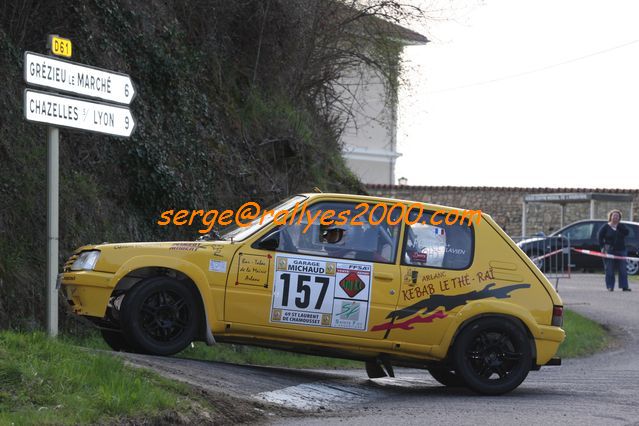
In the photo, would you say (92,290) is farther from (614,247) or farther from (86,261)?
(614,247)

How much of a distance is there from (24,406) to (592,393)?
6.04 m

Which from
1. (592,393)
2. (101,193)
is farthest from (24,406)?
(101,193)

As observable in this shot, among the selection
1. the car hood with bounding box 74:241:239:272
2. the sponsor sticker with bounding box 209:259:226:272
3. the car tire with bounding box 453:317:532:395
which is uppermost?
the car hood with bounding box 74:241:239:272

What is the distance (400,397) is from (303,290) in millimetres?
1342

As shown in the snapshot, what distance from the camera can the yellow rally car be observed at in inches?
404

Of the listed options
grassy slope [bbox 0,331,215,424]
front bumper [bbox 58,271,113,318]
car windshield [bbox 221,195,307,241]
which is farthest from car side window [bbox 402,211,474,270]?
grassy slope [bbox 0,331,215,424]

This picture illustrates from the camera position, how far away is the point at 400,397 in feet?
34.1

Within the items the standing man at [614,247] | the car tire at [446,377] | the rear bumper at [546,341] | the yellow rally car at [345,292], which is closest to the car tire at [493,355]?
the yellow rally car at [345,292]

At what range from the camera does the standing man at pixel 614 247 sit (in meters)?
25.5

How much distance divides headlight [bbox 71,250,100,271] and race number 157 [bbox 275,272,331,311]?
67.5 inches

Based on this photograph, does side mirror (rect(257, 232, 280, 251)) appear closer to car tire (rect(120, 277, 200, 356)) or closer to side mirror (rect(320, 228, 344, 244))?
side mirror (rect(320, 228, 344, 244))

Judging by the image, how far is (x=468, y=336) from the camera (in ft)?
35.2

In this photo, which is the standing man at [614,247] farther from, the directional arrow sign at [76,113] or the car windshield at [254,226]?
the directional arrow sign at [76,113]

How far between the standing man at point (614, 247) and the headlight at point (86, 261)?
17.3 metres
